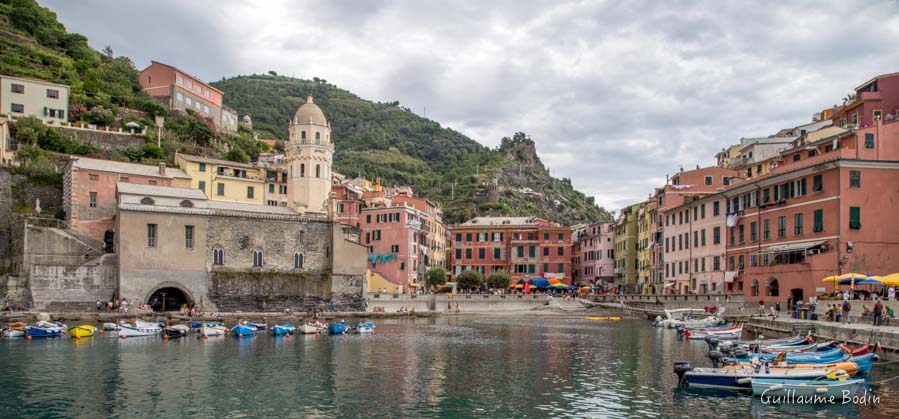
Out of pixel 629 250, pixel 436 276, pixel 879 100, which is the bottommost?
pixel 436 276

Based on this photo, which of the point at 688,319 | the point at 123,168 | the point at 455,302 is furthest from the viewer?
the point at 455,302

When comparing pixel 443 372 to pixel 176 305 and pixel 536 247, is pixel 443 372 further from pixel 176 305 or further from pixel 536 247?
pixel 536 247

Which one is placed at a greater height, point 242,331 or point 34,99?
point 34,99

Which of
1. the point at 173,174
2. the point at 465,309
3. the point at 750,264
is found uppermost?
the point at 173,174

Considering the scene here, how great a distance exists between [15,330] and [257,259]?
74.9 feet

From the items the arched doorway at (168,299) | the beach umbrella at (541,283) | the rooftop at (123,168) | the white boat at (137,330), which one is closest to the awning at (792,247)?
the beach umbrella at (541,283)

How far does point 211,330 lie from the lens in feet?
153

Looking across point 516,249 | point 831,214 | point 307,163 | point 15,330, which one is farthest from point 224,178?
point 831,214

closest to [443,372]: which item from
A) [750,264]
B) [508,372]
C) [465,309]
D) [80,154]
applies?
[508,372]

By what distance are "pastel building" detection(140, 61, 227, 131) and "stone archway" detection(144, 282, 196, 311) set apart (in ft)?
133

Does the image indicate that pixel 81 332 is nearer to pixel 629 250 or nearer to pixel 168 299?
pixel 168 299

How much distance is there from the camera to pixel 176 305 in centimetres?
6012

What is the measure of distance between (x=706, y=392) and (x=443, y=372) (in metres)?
11.0

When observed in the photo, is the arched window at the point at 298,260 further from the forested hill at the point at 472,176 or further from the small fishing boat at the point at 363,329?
the forested hill at the point at 472,176
